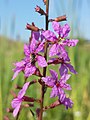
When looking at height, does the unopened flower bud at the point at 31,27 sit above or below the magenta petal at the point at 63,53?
above

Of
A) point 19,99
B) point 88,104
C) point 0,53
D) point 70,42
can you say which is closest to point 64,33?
point 70,42

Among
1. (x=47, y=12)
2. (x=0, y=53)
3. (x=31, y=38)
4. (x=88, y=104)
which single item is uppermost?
(x=47, y=12)

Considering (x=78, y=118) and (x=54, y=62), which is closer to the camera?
(x=54, y=62)

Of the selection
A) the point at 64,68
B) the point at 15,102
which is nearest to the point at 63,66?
the point at 64,68

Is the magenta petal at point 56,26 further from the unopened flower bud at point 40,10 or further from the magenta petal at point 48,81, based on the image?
the magenta petal at point 48,81

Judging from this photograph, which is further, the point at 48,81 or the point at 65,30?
the point at 65,30

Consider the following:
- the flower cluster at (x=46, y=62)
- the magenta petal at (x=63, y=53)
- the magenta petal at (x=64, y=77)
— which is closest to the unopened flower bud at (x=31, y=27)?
the flower cluster at (x=46, y=62)

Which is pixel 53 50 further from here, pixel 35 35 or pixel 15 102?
pixel 15 102

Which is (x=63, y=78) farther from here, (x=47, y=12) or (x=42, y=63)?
(x=47, y=12)

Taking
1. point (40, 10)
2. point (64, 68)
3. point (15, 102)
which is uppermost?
point (40, 10)
